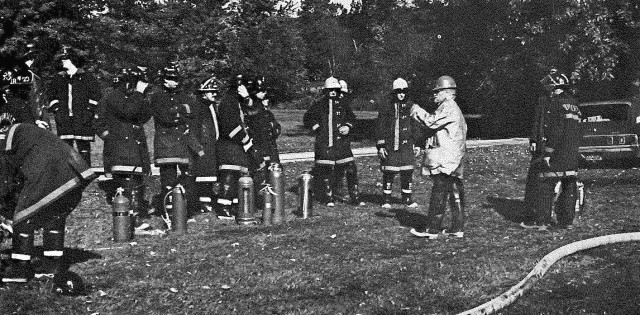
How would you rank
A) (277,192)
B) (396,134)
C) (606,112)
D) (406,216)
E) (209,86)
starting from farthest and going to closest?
(606,112), (396,134), (406,216), (209,86), (277,192)

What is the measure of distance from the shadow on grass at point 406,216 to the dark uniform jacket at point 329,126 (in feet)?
4.22

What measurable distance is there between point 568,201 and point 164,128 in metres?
5.99

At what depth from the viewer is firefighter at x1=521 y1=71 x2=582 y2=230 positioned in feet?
39.0

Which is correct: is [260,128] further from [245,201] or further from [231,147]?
[245,201]

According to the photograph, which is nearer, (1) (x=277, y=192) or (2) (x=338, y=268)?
(2) (x=338, y=268)

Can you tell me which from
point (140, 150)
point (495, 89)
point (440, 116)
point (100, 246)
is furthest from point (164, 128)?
point (495, 89)

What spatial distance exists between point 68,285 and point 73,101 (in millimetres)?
6654

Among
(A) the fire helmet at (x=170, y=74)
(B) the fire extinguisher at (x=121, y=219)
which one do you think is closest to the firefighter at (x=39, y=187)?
(B) the fire extinguisher at (x=121, y=219)

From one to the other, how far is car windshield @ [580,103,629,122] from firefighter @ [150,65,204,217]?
11.9 metres

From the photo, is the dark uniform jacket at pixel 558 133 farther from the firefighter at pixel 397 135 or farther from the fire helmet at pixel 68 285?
the fire helmet at pixel 68 285

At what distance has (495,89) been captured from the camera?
31.6 meters

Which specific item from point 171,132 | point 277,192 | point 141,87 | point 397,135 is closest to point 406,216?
point 397,135

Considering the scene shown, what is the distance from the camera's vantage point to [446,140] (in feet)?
36.5

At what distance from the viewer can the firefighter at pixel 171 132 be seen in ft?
40.3
